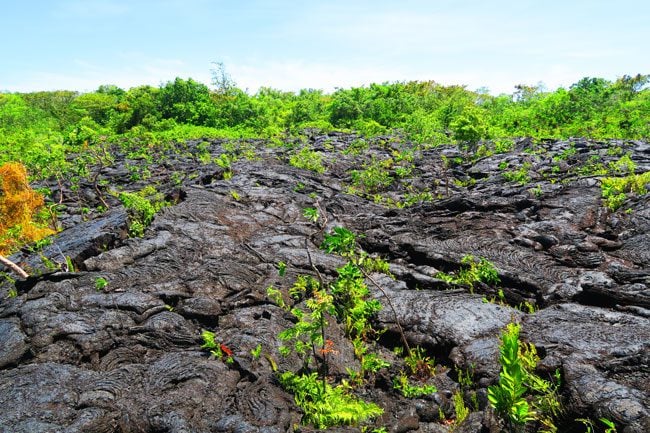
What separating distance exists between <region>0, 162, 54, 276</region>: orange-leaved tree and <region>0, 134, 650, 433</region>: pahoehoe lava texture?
2.60 metres

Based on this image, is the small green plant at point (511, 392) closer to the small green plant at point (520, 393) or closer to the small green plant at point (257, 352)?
the small green plant at point (520, 393)

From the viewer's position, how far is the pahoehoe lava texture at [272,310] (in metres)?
5.36

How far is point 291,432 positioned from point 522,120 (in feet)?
95.7

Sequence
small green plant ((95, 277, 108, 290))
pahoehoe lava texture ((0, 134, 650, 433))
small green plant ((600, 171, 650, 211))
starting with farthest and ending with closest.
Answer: small green plant ((600, 171, 650, 211)), small green plant ((95, 277, 108, 290)), pahoehoe lava texture ((0, 134, 650, 433))

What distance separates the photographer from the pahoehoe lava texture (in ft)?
17.6

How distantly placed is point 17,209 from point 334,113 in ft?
87.4

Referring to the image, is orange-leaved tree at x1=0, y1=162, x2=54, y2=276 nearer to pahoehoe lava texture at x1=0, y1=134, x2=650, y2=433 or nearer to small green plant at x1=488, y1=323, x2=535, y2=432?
pahoehoe lava texture at x1=0, y1=134, x2=650, y2=433

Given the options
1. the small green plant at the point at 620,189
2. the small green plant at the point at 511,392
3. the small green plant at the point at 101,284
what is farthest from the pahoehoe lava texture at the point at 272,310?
the small green plant at the point at 511,392

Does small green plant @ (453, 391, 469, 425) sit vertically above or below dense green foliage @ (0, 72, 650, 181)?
below

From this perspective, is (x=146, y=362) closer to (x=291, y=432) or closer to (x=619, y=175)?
(x=291, y=432)

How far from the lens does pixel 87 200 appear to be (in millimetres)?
17469

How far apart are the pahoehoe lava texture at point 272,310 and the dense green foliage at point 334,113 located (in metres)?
11.1

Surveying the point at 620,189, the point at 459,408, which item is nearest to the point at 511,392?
the point at 459,408

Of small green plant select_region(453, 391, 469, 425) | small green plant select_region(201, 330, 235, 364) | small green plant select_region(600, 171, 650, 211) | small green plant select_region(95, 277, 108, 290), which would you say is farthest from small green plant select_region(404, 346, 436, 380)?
small green plant select_region(600, 171, 650, 211)
